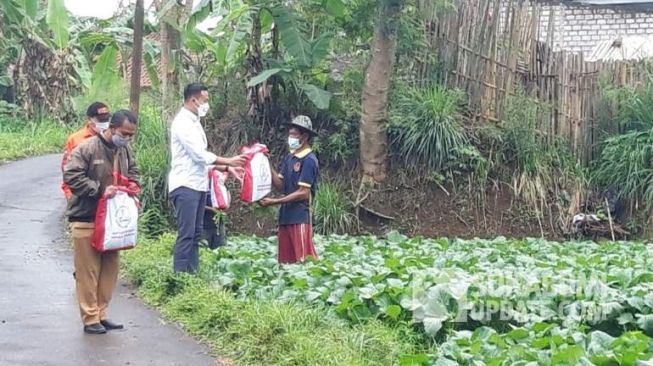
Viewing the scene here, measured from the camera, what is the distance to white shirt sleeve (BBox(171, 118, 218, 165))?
8688 mm

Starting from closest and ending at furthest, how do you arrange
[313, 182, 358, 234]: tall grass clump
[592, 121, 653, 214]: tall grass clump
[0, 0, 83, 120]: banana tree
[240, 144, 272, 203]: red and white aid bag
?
1. [240, 144, 272, 203]: red and white aid bag
2. [313, 182, 358, 234]: tall grass clump
3. [592, 121, 653, 214]: tall grass clump
4. [0, 0, 83, 120]: banana tree

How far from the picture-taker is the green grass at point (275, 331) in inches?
248

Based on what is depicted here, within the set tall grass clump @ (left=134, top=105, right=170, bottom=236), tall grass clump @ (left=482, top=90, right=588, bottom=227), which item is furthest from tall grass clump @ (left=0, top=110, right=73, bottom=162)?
tall grass clump @ (left=482, top=90, right=588, bottom=227)

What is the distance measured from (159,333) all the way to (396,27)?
24.3 ft

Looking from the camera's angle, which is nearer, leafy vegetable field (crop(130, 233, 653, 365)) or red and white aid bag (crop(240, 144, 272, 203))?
leafy vegetable field (crop(130, 233, 653, 365))

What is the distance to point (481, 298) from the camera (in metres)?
6.89

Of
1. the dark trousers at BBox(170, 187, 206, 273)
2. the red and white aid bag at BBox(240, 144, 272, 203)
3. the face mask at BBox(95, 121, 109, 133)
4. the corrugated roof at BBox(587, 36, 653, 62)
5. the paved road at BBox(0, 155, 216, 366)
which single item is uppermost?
the corrugated roof at BBox(587, 36, 653, 62)

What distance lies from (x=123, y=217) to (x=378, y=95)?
23.7ft

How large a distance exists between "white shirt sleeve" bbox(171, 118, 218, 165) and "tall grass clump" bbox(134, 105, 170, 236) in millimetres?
4673

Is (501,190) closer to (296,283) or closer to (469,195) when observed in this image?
(469,195)

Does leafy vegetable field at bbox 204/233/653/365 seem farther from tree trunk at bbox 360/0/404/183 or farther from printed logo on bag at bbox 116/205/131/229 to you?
tree trunk at bbox 360/0/404/183

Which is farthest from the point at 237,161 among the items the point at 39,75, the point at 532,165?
the point at 39,75

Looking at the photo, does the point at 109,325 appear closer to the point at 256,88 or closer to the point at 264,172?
the point at 264,172

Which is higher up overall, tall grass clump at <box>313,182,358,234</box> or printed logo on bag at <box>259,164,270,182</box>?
printed logo on bag at <box>259,164,270,182</box>
